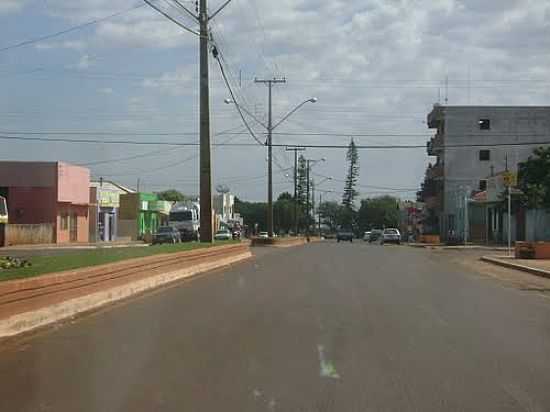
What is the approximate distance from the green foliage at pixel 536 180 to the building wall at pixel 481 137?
27.9 m

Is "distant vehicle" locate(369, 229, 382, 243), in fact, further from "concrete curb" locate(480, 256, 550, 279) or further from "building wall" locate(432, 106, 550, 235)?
"concrete curb" locate(480, 256, 550, 279)

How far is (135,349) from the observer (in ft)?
38.0

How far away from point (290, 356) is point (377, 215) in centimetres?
15652

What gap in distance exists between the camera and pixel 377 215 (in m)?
166

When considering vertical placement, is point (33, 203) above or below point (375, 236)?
above

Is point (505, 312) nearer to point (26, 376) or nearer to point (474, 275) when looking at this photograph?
point (26, 376)

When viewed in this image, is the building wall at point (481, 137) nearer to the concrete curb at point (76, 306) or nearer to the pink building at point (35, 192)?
the pink building at point (35, 192)

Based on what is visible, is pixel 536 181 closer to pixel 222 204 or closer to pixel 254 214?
pixel 222 204

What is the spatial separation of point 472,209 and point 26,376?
2979 inches

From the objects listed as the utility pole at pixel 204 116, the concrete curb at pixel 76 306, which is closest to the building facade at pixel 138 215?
the utility pole at pixel 204 116

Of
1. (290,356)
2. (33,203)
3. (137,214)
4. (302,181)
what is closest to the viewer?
(290,356)

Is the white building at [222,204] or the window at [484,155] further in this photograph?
the white building at [222,204]

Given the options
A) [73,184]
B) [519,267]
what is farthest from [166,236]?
[519,267]

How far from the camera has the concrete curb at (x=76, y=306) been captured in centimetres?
1275
